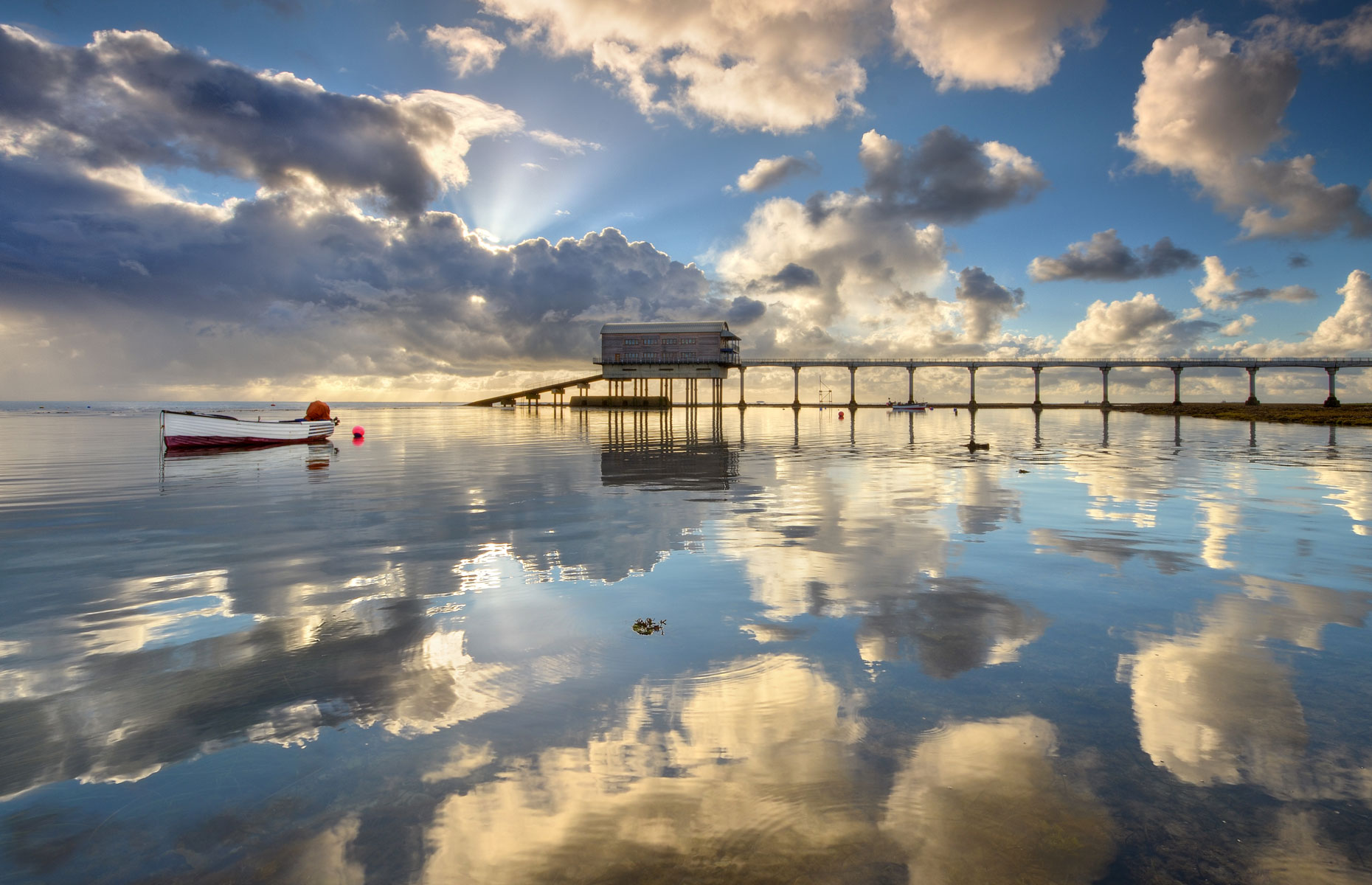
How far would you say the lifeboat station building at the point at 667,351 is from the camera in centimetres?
10362

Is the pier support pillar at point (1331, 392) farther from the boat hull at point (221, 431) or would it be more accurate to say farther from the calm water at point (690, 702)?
the boat hull at point (221, 431)

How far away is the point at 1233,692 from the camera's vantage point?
6941mm

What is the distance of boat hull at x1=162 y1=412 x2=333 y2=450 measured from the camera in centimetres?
4269

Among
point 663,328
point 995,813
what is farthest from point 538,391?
point 995,813

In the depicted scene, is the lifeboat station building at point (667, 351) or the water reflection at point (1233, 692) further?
the lifeboat station building at point (667, 351)

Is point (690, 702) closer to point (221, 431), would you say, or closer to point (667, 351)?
point (221, 431)

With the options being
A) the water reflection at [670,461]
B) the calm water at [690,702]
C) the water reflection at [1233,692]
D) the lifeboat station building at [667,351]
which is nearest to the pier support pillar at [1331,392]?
the lifeboat station building at [667,351]

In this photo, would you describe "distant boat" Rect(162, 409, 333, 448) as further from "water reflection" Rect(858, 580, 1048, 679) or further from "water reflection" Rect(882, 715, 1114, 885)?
"water reflection" Rect(882, 715, 1114, 885)

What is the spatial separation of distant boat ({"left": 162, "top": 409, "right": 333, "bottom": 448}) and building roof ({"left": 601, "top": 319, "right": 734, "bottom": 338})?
59.8m

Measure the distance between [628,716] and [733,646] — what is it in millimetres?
2247

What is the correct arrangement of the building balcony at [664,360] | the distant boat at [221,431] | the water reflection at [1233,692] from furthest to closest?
the building balcony at [664,360] < the distant boat at [221,431] < the water reflection at [1233,692]

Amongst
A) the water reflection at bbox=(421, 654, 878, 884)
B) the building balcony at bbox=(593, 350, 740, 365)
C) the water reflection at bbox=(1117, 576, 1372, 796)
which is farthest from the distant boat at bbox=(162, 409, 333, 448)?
the building balcony at bbox=(593, 350, 740, 365)

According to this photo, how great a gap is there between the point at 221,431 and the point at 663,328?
68981mm

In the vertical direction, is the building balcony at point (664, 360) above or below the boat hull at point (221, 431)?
above
